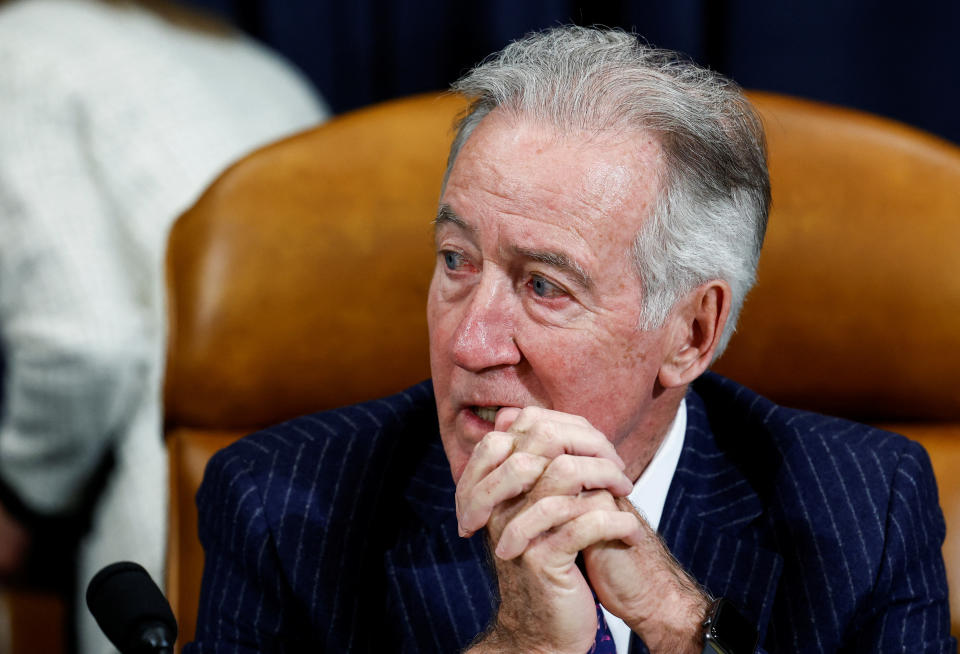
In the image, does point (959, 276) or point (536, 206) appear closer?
point (536, 206)

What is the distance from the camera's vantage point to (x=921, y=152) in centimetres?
158

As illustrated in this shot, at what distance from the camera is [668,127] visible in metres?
1.19

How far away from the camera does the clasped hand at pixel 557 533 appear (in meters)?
1.04

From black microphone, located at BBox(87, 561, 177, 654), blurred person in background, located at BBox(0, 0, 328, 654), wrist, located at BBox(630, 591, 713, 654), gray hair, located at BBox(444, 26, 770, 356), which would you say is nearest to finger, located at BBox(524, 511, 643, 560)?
wrist, located at BBox(630, 591, 713, 654)

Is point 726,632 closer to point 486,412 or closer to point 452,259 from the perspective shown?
point 486,412

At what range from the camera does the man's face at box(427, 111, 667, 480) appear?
114cm

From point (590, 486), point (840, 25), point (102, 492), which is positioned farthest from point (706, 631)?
point (840, 25)

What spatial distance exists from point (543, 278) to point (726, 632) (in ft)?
1.38

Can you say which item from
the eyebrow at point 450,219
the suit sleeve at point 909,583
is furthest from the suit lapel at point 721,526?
the eyebrow at point 450,219

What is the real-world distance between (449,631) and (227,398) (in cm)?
49

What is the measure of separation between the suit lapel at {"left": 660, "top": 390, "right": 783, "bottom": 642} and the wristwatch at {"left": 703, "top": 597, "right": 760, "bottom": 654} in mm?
177

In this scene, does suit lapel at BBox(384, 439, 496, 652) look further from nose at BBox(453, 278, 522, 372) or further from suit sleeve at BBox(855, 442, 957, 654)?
suit sleeve at BBox(855, 442, 957, 654)

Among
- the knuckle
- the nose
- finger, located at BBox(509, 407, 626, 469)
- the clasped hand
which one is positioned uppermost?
the nose

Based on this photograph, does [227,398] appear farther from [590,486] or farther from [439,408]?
[590,486]
